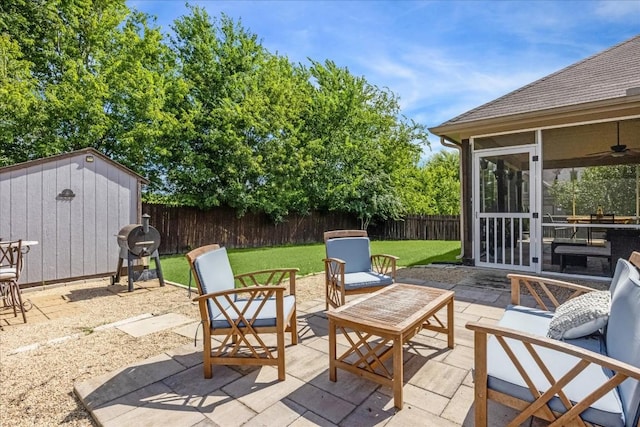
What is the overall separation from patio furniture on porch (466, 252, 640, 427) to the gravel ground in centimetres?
241

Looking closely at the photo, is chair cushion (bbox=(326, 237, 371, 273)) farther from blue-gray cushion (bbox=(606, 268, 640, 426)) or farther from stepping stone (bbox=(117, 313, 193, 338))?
blue-gray cushion (bbox=(606, 268, 640, 426))

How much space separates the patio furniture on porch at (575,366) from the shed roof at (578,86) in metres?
4.50

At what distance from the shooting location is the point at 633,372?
125cm

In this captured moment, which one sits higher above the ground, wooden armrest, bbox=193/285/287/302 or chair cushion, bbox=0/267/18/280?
wooden armrest, bbox=193/285/287/302

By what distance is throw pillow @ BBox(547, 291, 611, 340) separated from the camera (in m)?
1.92

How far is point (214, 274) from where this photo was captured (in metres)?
2.81

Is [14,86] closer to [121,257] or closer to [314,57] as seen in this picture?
[121,257]

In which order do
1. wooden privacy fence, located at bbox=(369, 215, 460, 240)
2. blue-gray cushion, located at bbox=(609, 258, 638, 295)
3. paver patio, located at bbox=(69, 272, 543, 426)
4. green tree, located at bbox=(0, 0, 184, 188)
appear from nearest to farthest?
1. blue-gray cushion, located at bbox=(609, 258, 638, 295)
2. paver patio, located at bbox=(69, 272, 543, 426)
3. green tree, located at bbox=(0, 0, 184, 188)
4. wooden privacy fence, located at bbox=(369, 215, 460, 240)

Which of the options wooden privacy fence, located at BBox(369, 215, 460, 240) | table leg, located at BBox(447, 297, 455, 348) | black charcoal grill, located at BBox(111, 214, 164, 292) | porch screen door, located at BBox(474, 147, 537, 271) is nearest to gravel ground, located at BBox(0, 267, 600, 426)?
black charcoal grill, located at BBox(111, 214, 164, 292)

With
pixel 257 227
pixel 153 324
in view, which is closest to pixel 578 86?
pixel 153 324

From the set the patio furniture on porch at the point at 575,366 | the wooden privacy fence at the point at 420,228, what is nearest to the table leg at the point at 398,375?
the patio furniture on porch at the point at 575,366

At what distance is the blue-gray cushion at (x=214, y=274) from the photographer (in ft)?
8.49

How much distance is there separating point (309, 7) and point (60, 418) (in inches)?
280

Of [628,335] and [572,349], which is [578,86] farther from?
[572,349]
